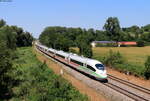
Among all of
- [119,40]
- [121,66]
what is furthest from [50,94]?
[119,40]

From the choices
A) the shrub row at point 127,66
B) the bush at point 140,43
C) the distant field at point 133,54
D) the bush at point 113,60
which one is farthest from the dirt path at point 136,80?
the bush at point 140,43

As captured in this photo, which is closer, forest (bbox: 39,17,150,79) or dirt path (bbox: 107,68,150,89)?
dirt path (bbox: 107,68,150,89)

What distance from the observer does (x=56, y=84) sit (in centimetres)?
2672

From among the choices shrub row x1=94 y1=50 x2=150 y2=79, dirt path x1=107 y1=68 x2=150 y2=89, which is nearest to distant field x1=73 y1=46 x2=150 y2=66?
shrub row x1=94 y1=50 x2=150 y2=79

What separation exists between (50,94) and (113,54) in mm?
28463

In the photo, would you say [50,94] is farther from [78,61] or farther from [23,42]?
[23,42]

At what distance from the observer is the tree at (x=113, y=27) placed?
177 meters

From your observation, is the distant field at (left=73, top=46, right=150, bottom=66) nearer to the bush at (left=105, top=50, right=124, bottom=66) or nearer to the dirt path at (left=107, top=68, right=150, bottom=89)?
the bush at (left=105, top=50, right=124, bottom=66)

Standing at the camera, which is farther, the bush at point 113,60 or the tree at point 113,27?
the tree at point 113,27

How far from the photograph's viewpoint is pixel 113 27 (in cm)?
17838

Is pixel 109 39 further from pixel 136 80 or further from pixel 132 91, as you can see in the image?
pixel 132 91

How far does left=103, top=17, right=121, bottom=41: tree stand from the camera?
176625 millimetres

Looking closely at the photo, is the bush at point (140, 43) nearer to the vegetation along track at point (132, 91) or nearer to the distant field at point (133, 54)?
the distant field at point (133, 54)

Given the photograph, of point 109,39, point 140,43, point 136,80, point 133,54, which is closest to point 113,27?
point 109,39
